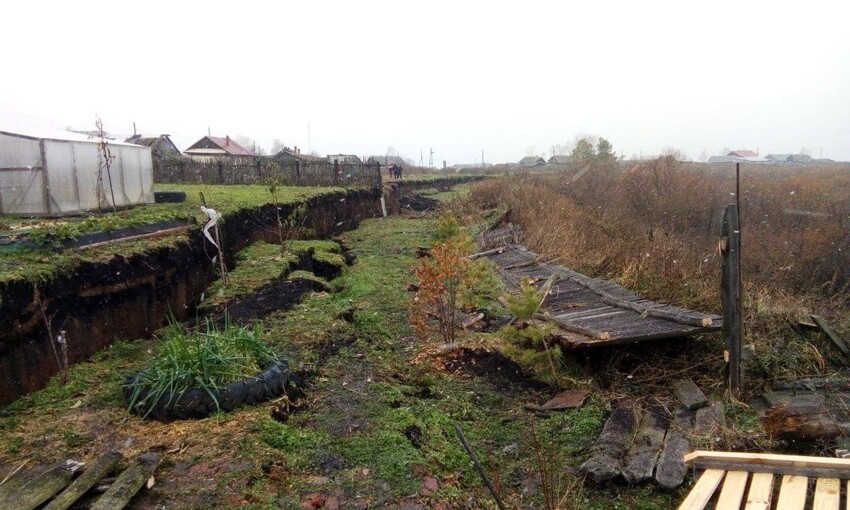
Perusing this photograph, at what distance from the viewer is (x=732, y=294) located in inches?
198

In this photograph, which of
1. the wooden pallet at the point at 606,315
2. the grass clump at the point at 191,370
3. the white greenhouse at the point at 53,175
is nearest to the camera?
the grass clump at the point at 191,370

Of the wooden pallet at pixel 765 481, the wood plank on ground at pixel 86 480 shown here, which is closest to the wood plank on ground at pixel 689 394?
the wooden pallet at pixel 765 481

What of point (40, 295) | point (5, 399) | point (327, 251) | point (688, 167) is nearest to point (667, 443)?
point (5, 399)

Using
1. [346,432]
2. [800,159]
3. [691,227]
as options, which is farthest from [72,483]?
[800,159]

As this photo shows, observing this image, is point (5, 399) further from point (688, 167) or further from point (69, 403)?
point (688, 167)

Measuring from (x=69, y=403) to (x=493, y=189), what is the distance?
18.8m

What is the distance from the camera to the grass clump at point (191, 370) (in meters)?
4.39

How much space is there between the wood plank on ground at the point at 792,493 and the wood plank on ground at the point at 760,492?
0.05 m

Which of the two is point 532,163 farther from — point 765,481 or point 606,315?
point 765,481

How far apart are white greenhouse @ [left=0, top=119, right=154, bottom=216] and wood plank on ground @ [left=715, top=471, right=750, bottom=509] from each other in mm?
8616

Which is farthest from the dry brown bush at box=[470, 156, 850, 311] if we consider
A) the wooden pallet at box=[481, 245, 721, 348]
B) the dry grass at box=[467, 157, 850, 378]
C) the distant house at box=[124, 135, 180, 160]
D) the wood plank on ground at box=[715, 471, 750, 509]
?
the distant house at box=[124, 135, 180, 160]

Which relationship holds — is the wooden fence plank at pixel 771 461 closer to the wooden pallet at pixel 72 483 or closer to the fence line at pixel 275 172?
the wooden pallet at pixel 72 483

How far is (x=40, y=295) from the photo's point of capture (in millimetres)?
5367

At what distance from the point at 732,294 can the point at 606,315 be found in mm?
1694
